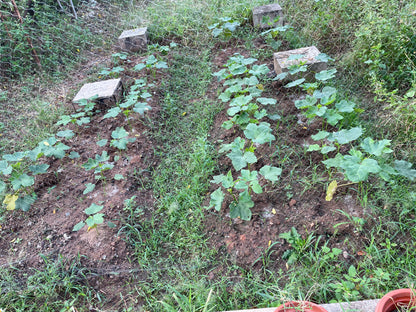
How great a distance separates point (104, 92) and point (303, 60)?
215 cm

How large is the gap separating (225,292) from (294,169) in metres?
1.11

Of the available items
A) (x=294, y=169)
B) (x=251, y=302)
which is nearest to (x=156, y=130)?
(x=294, y=169)

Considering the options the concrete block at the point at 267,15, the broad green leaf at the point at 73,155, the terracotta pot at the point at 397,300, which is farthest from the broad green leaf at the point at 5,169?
the concrete block at the point at 267,15

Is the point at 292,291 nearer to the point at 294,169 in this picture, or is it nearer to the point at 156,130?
the point at 294,169

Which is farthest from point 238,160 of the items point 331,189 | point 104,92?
point 104,92

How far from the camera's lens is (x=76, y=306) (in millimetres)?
1858

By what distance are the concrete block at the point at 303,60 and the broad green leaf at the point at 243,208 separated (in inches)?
66.7

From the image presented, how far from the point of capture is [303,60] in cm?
325

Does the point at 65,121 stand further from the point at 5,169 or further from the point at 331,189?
the point at 331,189

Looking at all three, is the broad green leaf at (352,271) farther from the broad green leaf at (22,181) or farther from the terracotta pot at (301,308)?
the broad green leaf at (22,181)

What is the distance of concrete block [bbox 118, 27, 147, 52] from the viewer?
4289 mm

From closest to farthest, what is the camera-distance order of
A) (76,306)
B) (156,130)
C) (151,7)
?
(76,306)
(156,130)
(151,7)

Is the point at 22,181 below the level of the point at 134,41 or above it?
below

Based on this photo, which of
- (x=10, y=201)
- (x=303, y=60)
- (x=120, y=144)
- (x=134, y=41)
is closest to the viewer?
(x=10, y=201)
